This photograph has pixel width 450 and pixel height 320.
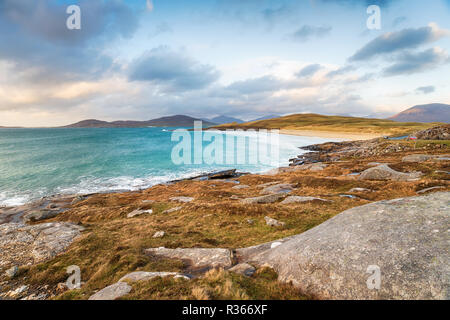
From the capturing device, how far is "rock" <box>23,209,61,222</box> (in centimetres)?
2256

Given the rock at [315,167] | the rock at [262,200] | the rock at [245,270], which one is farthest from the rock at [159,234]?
the rock at [315,167]

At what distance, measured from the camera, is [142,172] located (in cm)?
5216

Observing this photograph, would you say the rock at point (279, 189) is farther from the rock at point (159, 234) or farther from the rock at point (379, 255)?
the rock at point (379, 255)

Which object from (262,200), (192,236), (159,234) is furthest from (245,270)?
(262,200)

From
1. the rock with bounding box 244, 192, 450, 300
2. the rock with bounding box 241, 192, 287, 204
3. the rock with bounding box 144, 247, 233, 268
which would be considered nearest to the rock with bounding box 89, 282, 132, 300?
the rock with bounding box 144, 247, 233, 268

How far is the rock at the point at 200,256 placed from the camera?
8.91m

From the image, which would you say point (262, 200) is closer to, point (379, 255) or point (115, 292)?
point (379, 255)

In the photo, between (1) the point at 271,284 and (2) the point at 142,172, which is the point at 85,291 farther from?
(2) the point at 142,172

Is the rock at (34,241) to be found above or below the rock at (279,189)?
below

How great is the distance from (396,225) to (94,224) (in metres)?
22.6

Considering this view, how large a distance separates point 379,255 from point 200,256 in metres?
7.34

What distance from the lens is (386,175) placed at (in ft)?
81.5

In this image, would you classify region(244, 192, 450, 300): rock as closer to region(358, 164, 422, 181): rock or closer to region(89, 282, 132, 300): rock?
region(89, 282, 132, 300): rock

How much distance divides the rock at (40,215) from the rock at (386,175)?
39.3 metres
